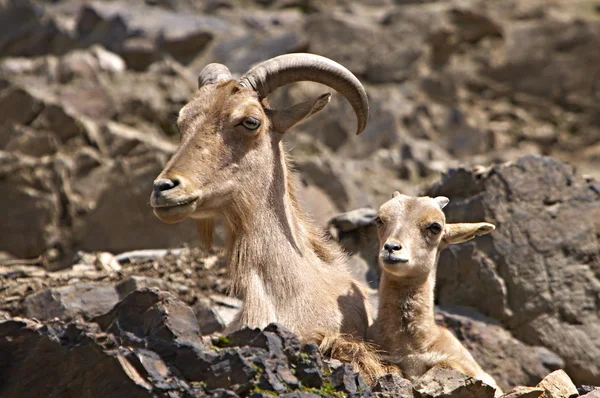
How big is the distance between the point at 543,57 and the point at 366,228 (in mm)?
17335

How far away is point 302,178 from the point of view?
63.3 ft

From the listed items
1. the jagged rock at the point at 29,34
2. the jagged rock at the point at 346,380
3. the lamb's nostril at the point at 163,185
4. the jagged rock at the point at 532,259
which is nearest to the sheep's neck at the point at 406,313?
the jagged rock at the point at 346,380

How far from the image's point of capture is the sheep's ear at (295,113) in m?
9.96

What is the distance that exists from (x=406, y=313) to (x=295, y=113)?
220cm

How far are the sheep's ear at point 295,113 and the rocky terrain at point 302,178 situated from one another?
5.11 ft

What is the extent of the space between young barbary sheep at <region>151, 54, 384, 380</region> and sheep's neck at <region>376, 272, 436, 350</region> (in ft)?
1.28

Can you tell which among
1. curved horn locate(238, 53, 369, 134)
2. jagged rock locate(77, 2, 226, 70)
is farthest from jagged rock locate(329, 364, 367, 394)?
jagged rock locate(77, 2, 226, 70)

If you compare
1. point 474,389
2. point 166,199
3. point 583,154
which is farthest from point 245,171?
point 583,154

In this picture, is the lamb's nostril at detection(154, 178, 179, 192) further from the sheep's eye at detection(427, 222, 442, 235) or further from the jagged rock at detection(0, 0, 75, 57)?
the jagged rock at detection(0, 0, 75, 57)

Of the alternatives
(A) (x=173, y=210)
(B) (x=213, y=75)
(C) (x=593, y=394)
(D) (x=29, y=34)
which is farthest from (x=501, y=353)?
(D) (x=29, y=34)

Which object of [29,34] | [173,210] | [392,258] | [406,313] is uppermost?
[29,34]

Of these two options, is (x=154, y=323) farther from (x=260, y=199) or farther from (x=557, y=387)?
(x=557, y=387)

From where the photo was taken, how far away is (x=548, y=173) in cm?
1295

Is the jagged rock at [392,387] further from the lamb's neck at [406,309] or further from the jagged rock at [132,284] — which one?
the jagged rock at [132,284]
